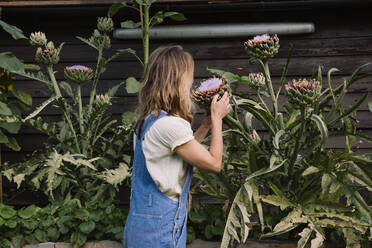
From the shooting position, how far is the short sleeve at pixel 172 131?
174 cm

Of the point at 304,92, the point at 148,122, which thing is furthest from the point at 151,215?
the point at 304,92

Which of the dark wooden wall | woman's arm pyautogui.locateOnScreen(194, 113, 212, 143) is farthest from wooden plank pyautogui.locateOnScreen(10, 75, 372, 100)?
woman's arm pyautogui.locateOnScreen(194, 113, 212, 143)

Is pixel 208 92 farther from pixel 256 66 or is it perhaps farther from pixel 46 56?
pixel 256 66

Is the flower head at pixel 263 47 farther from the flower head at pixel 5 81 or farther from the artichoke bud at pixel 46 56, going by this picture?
the flower head at pixel 5 81

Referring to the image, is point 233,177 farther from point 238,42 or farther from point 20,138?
point 20,138

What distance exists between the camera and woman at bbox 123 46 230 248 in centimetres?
176

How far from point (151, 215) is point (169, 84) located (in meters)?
0.52

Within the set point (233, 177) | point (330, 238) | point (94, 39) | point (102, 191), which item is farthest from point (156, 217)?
point (94, 39)

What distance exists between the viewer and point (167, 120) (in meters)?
1.77

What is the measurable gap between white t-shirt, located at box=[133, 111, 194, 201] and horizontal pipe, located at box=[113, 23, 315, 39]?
2134 millimetres

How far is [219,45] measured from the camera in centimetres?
389

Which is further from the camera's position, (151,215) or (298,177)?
(298,177)

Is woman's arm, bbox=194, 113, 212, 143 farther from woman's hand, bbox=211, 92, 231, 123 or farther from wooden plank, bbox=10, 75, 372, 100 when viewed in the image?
wooden plank, bbox=10, 75, 372, 100

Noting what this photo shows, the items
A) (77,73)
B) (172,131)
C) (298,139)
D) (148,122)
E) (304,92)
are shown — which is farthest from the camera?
(77,73)
